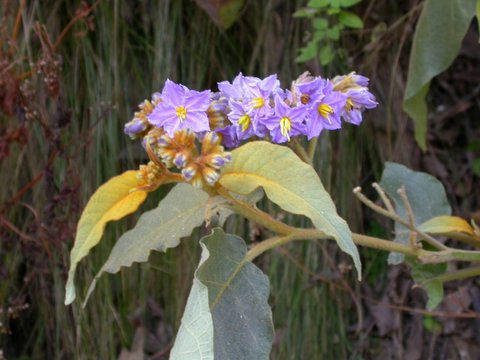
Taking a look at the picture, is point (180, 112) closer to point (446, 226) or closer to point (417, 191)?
point (446, 226)

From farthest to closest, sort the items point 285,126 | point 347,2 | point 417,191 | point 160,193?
point 160,193, point 347,2, point 417,191, point 285,126

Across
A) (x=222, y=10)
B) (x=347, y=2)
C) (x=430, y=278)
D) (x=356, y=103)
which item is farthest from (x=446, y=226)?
(x=222, y=10)

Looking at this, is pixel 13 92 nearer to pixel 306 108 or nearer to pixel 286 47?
pixel 286 47

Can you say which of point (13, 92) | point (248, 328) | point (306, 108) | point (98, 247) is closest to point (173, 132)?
point (306, 108)

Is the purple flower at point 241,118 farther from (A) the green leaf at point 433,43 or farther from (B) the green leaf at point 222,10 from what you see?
(B) the green leaf at point 222,10

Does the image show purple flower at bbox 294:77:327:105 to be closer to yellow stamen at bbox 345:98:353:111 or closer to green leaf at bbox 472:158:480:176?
yellow stamen at bbox 345:98:353:111

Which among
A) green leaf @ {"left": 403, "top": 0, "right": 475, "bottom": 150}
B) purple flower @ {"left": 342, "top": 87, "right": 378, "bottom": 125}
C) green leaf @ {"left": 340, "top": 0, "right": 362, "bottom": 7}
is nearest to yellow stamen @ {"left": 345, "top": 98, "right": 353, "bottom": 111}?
purple flower @ {"left": 342, "top": 87, "right": 378, "bottom": 125}

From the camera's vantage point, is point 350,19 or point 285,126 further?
point 350,19
